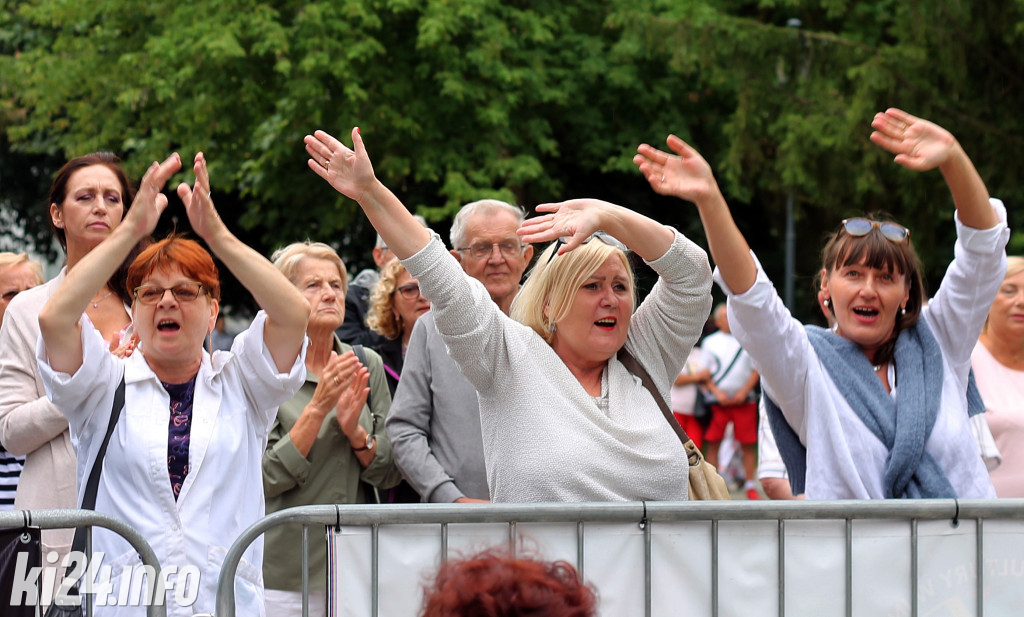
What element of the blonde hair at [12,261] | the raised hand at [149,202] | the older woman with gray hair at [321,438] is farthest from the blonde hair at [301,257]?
the raised hand at [149,202]

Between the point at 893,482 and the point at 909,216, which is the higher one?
the point at 909,216

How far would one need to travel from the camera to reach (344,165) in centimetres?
360

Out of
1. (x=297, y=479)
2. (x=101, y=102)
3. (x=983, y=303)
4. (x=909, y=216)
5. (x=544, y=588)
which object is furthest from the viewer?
(x=101, y=102)

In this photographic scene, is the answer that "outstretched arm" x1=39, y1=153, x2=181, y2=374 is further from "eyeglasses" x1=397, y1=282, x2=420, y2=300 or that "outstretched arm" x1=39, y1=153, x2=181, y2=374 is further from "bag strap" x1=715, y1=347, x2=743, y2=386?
"bag strap" x1=715, y1=347, x2=743, y2=386

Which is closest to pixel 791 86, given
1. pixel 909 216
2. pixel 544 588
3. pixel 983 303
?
pixel 909 216

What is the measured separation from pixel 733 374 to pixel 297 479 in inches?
345

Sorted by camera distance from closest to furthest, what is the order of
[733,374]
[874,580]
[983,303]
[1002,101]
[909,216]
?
[874,580] → [983,303] → [733,374] → [1002,101] → [909,216]

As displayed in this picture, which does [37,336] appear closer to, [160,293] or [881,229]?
[160,293]

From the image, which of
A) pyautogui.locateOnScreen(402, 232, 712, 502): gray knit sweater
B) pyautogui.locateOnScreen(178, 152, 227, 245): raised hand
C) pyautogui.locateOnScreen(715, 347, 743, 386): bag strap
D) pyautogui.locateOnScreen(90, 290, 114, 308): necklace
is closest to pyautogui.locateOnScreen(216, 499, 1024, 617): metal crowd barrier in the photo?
pyautogui.locateOnScreen(402, 232, 712, 502): gray knit sweater

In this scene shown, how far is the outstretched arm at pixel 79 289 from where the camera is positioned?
3541mm

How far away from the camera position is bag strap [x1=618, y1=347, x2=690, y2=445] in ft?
12.6

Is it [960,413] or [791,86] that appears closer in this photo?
[960,413]

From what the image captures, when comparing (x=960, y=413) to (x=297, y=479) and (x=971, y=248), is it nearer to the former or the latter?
(x=971, y=248)

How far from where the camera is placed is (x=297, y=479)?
4715mm
